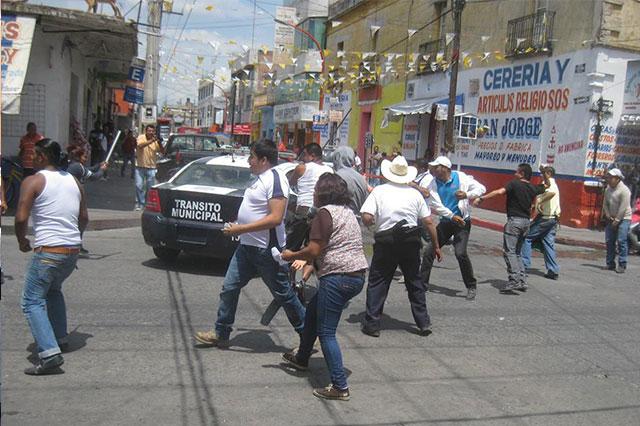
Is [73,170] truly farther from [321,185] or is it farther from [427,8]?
[427,8]

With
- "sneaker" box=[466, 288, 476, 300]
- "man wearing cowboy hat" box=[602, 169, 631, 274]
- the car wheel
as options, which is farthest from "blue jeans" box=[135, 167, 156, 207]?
"man wearing cowboy hat" box=[602, 169, 631, 274]

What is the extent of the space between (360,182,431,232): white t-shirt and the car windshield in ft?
9.74

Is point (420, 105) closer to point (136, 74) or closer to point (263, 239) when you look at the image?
point (136, 74)

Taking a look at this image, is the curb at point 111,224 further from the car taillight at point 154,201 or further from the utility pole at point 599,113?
the utility pole at point 599,113

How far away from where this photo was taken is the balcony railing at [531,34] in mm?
18984

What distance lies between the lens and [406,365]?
565cm

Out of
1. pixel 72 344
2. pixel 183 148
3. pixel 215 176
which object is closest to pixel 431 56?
pixel 183 148

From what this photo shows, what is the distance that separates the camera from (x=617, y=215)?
1105 centimetres

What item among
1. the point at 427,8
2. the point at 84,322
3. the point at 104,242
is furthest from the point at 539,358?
the point at 427,8

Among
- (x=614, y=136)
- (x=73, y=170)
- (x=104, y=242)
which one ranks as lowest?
(x=104, y=242)

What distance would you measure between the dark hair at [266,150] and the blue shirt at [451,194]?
3170mm

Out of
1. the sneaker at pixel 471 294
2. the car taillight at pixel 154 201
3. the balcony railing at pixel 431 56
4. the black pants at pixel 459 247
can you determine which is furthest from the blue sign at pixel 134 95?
the sneaker at pixel 471 294

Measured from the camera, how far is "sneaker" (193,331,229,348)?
5684 millimetres

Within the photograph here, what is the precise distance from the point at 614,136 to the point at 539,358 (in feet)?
43.1
